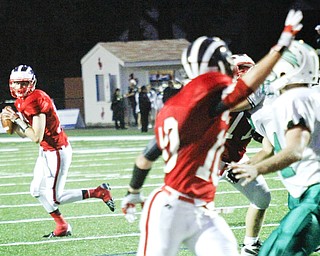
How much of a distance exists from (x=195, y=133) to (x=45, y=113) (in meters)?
3.54

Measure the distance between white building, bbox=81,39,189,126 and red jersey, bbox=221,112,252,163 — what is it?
19397 millimetres

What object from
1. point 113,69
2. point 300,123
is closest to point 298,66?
point 300,123

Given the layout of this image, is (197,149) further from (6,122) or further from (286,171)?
(6,122)

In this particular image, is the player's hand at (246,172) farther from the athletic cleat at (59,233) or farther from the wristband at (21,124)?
the athletic cleat at (59,233)

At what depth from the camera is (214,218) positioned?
427 centimetres

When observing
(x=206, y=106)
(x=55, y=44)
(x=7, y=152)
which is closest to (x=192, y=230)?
(x=206, y=106)

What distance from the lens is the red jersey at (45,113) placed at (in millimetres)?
7496

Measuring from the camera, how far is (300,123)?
4434 millimetres

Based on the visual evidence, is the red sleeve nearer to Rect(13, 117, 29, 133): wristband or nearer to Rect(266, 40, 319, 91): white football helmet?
Rect(266, 40, 319, 91): white football helmet

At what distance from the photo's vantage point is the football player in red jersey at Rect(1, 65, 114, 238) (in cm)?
750

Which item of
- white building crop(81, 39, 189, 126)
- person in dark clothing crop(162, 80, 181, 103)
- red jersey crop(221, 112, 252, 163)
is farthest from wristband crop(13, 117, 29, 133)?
white building crop(81, 39, 189, 126)

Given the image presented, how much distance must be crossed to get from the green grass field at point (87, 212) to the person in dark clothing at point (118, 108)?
822 cm

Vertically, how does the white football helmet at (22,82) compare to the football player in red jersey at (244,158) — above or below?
above

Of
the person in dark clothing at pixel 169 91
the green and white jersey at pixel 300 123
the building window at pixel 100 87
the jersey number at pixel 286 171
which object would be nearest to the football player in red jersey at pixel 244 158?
the jersey number at pixel 286 171
